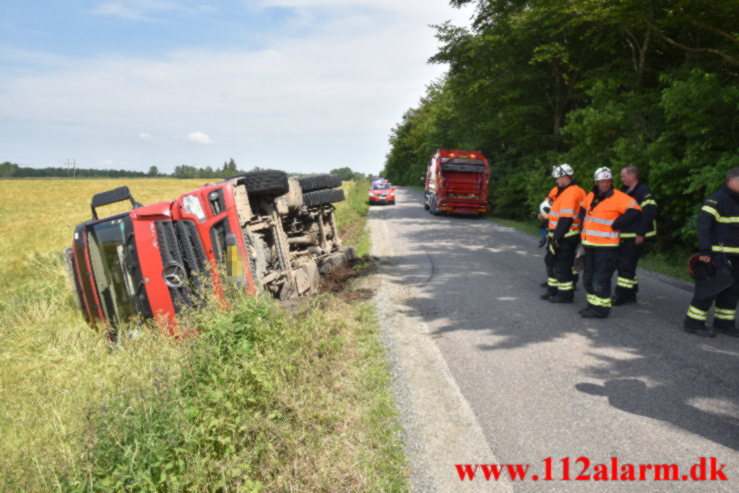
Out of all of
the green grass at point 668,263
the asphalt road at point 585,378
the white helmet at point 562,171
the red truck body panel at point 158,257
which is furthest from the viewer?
the green grass at point 668,263

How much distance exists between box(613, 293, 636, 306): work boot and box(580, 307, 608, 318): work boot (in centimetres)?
65

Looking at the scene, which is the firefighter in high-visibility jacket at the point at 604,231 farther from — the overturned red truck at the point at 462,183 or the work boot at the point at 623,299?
the overturned red truck at the point at 462,183

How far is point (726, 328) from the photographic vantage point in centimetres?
432

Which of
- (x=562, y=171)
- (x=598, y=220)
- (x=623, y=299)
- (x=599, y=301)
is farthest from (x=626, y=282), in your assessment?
(x=562, y=171)

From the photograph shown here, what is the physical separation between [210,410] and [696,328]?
4830 mm

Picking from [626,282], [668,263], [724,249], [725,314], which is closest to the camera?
[724,249]

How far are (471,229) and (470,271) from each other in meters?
5.97

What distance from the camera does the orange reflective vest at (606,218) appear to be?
4695 mm

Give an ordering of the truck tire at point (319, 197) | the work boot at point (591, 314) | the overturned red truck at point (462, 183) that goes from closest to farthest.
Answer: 1. the work boot at point (591, 314)
2. the truck tire at point (319, 197)
3. the overturned red truck at point (462, 183)

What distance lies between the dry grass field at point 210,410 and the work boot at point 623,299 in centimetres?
323

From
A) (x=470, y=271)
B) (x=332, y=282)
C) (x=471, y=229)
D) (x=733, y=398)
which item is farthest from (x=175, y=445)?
(x=471, y=229)

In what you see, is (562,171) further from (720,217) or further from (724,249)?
(724,249)

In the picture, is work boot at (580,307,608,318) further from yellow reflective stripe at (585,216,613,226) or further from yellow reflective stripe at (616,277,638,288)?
yellow reflective stripe at (585,216,613,226)

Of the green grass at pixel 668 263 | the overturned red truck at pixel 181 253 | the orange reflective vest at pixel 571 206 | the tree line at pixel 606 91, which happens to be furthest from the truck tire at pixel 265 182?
the tree line at pixel 606 91
